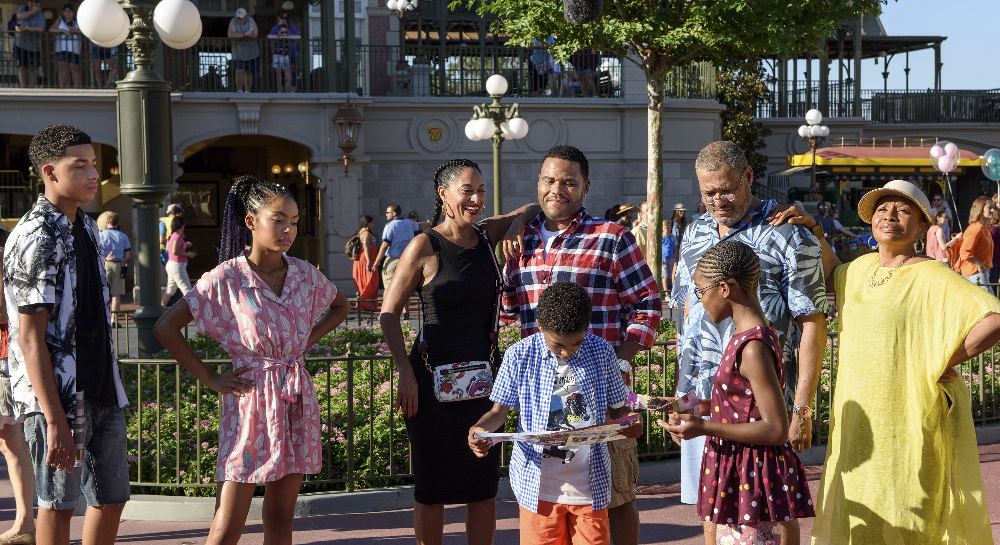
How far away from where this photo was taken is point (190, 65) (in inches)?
757

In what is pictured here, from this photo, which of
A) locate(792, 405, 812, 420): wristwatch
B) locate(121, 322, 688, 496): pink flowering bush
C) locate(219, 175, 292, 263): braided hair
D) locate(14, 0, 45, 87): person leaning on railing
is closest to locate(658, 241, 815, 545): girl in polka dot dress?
locate(792, 405, 812, 420): wristwatch

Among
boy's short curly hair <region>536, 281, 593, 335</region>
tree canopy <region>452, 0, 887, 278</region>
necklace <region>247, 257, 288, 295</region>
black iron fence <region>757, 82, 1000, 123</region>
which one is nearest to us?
boy's short curly hair <region>536, 281, 593, 335</region>

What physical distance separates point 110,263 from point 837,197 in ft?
69.2

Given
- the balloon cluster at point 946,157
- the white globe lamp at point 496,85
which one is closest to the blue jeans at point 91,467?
the white globe lamp at point 496,85

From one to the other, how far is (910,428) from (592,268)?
132 centimetres

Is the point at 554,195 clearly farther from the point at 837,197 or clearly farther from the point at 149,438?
the point at 837,197

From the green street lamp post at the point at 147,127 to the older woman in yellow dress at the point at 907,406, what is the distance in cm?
591

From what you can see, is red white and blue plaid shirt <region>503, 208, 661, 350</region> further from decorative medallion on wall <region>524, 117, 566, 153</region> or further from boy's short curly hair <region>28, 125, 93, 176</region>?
decorative medallion on wall <region>524, 117, 566, 153</region>

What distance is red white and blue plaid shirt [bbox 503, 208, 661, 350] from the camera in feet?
13.4

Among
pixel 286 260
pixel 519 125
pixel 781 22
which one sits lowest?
pixel 286 260

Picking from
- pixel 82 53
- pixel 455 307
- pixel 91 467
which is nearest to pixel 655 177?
pixel 82 53

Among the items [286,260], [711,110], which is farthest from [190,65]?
[286,260]

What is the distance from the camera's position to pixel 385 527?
216 inches

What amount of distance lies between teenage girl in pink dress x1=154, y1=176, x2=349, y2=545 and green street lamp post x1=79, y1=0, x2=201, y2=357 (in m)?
4.48
